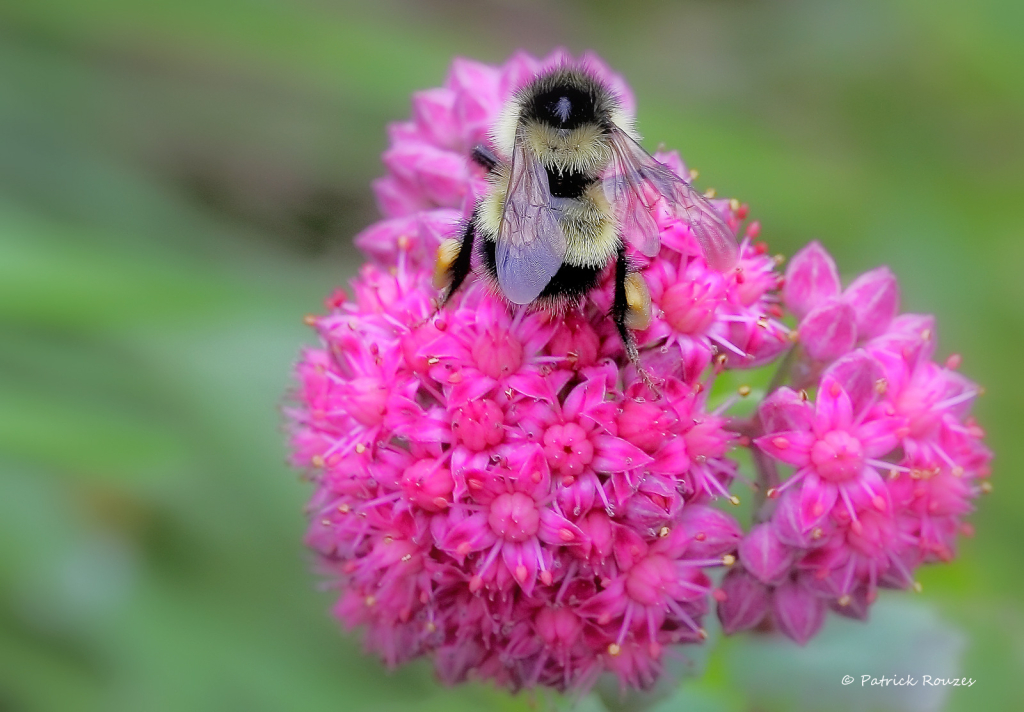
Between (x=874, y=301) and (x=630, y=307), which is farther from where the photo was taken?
(x=874, y=301)

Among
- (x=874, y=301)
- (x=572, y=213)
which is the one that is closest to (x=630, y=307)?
(x=572, y=213)

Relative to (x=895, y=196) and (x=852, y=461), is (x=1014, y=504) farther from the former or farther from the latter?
(x=852, y=461)

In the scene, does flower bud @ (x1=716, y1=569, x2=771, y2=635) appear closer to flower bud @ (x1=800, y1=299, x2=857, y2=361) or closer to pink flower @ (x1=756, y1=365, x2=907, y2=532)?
pink flower @ (x1=756, y1=365, x2=907, y2=532)

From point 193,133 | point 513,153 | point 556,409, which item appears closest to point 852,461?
point 556,409

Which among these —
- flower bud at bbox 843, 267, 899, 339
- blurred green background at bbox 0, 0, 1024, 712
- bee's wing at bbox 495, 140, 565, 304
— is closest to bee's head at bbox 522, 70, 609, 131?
bee's wing at bbox 495, 140, 565, 304

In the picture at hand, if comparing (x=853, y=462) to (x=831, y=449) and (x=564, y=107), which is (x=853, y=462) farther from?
(x=564, y=107)
